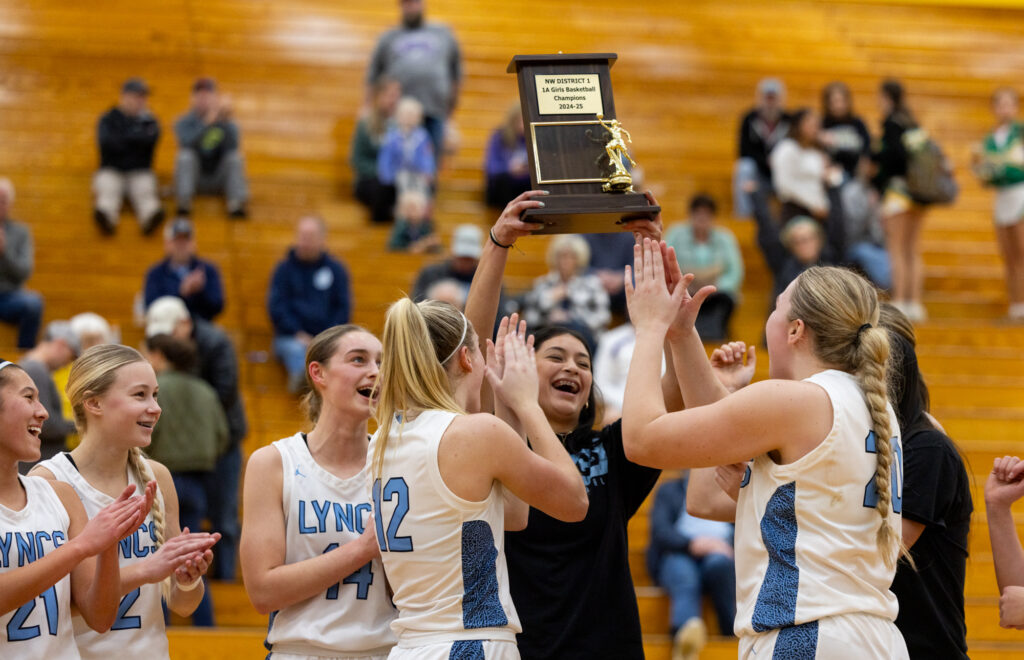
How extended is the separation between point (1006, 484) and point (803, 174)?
278 inches

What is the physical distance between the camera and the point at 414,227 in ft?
35.1

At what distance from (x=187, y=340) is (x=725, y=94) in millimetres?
8596

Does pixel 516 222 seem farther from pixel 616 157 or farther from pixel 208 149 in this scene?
pixel 208 149

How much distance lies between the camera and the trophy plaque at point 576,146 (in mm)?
3590

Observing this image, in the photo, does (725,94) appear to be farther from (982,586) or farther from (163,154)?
(982,586)

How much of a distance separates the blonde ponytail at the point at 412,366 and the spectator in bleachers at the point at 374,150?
7.98 meters

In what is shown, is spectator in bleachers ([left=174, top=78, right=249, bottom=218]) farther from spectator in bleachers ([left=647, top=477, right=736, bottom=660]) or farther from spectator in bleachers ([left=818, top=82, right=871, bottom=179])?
spectator in bleachers ([left=647, top=477, right=736, bottom=660])

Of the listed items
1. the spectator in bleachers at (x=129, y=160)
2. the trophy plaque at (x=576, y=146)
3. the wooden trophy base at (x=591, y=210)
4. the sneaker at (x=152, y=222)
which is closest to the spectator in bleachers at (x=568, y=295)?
the sneaker at (x=152, y=222)

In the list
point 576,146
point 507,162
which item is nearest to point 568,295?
point 507,162

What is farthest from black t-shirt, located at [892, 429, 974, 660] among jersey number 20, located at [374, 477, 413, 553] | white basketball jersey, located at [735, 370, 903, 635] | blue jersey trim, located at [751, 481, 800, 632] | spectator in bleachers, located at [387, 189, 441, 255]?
spectator in bleachers, located at [387, 189, 441, 255]

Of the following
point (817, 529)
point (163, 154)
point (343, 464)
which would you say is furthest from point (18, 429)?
point (163, 154)

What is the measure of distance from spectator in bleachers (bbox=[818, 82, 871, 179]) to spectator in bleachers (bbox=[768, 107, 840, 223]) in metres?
0.31

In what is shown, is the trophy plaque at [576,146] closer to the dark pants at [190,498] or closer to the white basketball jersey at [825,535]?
the white basketball jersey at [825,535]

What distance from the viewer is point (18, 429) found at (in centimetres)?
343
